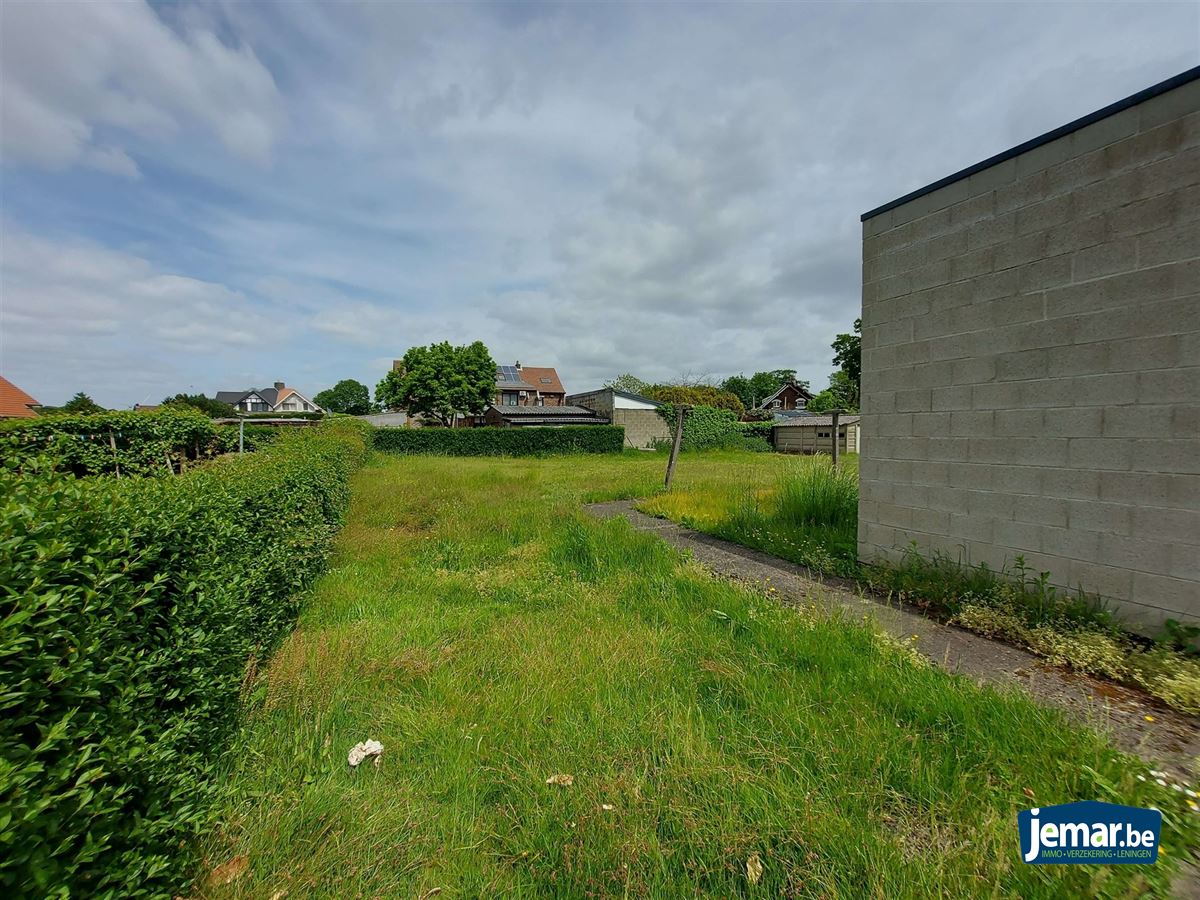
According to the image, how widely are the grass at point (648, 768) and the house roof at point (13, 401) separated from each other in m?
27.4

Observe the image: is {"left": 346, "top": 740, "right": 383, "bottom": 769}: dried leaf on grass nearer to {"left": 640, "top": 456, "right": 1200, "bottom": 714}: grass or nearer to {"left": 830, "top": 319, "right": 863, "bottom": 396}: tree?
{"left": 640, "top": 456, "right": 1200, "bottom": 714}: grass

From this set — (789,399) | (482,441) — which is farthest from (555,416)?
(789,399)

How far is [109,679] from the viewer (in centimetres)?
126

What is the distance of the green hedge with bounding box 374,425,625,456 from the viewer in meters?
→ 22.7

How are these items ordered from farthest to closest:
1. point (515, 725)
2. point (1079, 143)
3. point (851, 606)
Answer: point (851, 606) → point (1079, 143) → point (515, 725)

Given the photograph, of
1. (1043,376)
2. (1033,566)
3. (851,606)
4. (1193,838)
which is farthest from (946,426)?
(1193,838)

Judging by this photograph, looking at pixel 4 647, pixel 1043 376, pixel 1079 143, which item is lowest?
pixel 4 647

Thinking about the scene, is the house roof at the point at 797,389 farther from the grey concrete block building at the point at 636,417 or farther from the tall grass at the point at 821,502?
the tall grass at the point at 821,502

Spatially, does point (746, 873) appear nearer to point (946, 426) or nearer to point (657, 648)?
point (657, 648)

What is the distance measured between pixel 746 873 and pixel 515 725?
3.81ft

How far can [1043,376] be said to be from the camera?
342cm

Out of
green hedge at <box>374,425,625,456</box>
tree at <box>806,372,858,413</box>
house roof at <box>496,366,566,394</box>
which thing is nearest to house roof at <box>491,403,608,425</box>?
green hedge at <box>374,425,625,456</box>
